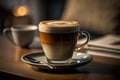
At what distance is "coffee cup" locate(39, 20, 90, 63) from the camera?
791 millimetres

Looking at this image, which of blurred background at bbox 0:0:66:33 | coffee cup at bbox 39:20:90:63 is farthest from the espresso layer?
blurred background at bbox 0:0:66:33

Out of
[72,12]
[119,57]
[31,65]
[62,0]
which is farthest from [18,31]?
[62,0]

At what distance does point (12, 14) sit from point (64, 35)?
1.78m

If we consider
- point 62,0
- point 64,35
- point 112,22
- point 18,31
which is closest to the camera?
point 64,35

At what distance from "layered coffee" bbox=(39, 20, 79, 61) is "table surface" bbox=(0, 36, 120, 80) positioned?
0.06m

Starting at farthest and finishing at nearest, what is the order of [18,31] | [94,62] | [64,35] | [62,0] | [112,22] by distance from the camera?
1. [62,0]
2. [112,22]
3. [18,31]
4. [94,62]
5. [64,35]

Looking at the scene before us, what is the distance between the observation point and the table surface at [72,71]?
0.76 metres

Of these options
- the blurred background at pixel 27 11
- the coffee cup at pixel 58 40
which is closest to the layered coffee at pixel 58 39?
the coffee cup at pixel 58 40

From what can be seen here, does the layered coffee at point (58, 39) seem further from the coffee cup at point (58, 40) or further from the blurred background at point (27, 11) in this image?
the blurred background at point (27, 11)

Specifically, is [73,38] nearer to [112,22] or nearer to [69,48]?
[69,48]

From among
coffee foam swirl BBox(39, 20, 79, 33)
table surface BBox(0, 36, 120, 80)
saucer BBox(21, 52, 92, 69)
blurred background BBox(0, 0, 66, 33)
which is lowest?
blurred background BBox(0, 0, 66, 33)

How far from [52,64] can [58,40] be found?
0.25 feet

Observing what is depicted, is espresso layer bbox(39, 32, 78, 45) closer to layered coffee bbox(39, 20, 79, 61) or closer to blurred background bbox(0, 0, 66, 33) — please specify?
layered coffee bbox(39, 20, 79, 61)

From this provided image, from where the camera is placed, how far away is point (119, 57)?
962 mm
